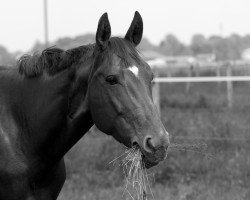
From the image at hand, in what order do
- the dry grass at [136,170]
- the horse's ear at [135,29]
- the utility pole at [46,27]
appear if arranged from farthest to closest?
the utility pole at [46,27], the horse's ear at [135,29], the dry grass at [136,170]

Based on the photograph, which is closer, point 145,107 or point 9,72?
point 145,107

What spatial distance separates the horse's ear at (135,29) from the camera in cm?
398

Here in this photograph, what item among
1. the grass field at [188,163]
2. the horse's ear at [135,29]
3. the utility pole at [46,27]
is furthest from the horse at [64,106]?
the utility pole at [46,27]

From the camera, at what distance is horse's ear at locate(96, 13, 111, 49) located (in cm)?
375

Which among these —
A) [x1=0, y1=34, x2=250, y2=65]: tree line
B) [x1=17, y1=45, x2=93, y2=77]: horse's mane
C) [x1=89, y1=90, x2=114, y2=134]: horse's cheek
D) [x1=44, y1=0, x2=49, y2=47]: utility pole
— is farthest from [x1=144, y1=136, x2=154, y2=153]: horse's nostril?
[x1=0, y1=34, x2=250, y2=65]: tree line

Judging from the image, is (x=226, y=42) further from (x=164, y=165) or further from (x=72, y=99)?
(x=72, y=99)

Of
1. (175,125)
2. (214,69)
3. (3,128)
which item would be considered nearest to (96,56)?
(3,128)

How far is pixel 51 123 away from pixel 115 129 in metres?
0.57

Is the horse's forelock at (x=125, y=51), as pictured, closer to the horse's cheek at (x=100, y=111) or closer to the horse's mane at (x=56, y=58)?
the horse's mane at (x=56, y=58)

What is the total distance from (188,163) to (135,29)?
434 centimetres

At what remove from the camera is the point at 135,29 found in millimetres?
4008

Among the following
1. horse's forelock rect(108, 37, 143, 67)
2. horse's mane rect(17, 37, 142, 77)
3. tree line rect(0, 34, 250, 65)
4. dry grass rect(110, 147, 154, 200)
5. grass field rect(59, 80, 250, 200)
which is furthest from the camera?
tree line rect(0, 34, 250, 65)

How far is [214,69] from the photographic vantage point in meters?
15.6

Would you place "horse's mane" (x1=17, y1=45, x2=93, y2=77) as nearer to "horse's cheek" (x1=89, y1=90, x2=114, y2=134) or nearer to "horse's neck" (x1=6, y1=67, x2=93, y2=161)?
"horse's neck" (x1=6, y1=67, x2=93, y2=161)
